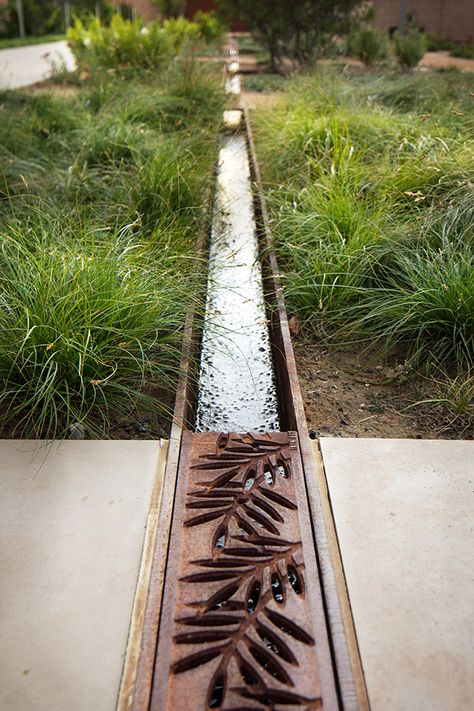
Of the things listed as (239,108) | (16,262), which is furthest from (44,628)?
(239,108)

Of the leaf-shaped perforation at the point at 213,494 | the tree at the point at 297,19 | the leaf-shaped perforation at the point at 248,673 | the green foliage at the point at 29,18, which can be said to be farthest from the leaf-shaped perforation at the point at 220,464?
the green foliage at the point at 29,18

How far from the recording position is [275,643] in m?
1.42

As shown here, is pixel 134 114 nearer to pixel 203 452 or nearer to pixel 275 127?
pixel 275 127

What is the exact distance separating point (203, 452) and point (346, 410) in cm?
60

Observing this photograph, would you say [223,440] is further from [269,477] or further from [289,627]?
[289,627]

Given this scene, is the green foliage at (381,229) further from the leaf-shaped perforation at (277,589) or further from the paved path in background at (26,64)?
the paved path in background at (26,64)

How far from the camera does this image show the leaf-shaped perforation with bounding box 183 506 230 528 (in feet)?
5.74

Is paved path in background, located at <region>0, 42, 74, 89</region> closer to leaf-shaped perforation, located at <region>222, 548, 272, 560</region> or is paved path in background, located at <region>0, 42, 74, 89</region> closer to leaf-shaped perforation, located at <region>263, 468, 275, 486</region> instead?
leaf-shaped perforation, located at <region>263, 468, 275, 486</region>

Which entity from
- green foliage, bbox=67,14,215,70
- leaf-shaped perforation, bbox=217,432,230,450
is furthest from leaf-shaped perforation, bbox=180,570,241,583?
green foliage, bbox=67,14,215,70

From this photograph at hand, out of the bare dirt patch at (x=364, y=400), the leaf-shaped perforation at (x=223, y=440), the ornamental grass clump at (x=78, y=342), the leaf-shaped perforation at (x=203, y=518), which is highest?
the ornamental grass clump at (x=78, y=342)

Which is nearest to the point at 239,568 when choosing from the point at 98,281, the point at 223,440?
the point at 223,440

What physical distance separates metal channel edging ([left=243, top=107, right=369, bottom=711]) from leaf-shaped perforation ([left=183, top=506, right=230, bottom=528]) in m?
0.25

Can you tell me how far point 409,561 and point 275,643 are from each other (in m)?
0.42

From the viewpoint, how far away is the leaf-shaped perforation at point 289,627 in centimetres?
143
